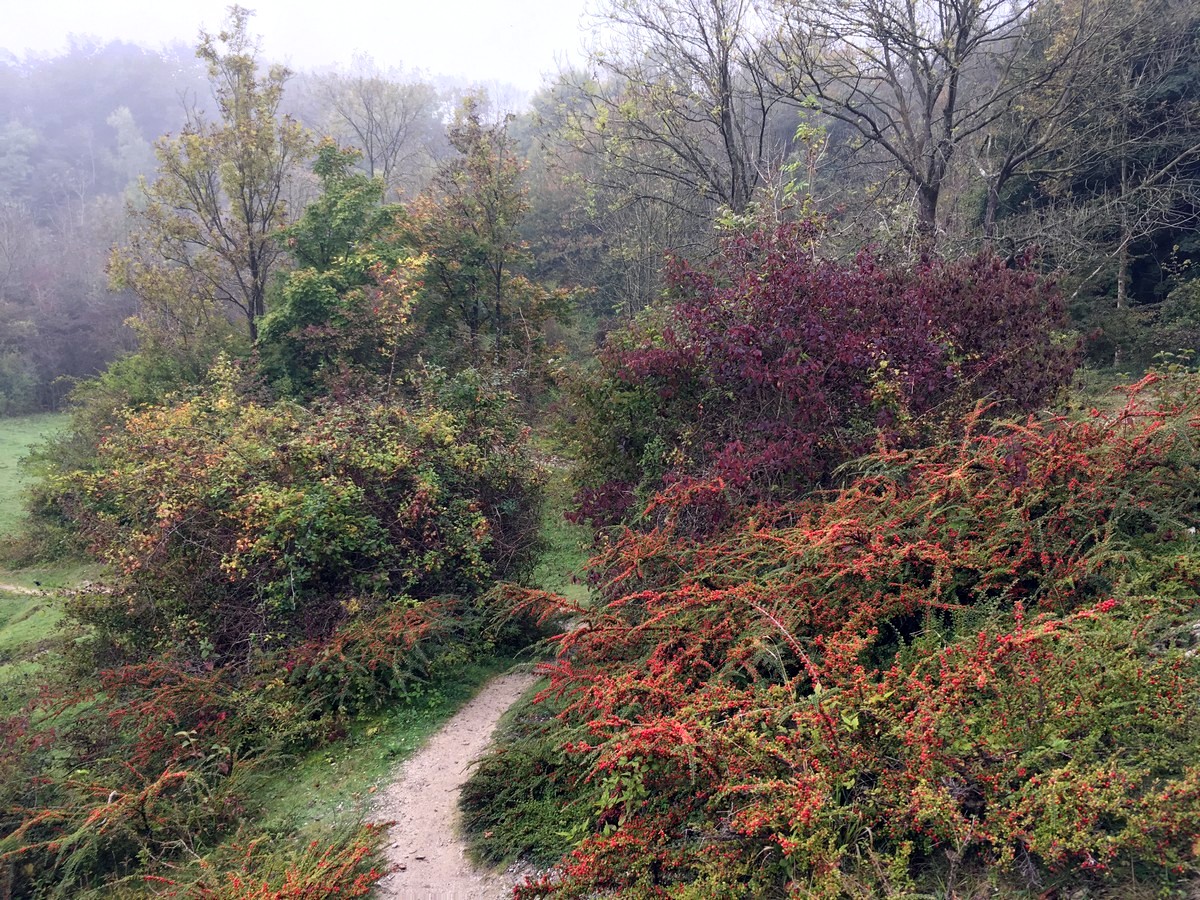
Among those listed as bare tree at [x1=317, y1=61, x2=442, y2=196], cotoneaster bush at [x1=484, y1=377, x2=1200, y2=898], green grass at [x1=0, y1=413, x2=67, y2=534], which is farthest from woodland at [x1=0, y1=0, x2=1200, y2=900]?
bare tree at [x1=317, y1=61, x2=442, y2=196]

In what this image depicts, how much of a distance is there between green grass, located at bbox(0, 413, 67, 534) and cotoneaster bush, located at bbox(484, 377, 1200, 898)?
54.4ft

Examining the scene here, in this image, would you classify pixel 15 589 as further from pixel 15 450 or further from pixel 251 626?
pixel 15 450

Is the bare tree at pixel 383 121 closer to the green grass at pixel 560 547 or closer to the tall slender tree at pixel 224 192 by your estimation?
the tall slender tree at pixel 224 192

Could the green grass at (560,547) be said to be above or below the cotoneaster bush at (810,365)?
below

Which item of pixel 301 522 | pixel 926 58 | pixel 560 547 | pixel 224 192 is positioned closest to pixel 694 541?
pixel 301 522

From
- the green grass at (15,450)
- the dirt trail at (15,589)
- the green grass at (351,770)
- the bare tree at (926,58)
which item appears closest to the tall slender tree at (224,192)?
the green grass at (15,450)

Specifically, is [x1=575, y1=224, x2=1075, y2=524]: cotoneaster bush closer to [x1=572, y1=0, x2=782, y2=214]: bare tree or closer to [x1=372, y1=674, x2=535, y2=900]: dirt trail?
[x1=372, y1=674, x2=535, y2=900]: dirt trail

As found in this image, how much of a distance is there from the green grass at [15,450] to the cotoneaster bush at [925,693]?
1657cm

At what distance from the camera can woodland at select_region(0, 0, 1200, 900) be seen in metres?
3.62

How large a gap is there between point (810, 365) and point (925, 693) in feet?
14.3

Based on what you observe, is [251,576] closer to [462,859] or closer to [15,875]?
[15,875]

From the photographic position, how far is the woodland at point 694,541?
3.62 metres

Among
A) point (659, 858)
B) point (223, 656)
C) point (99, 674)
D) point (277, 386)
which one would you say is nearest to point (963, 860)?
point (659, 858)

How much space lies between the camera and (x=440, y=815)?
5633 millimetres
